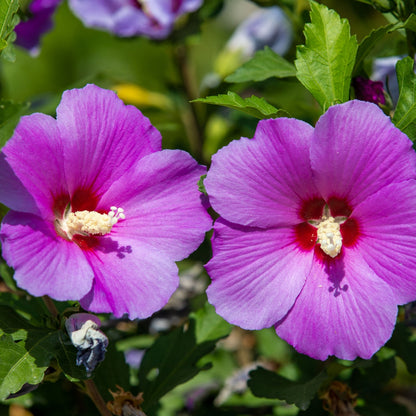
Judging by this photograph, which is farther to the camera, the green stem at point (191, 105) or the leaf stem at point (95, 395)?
the green stem at point (191, 105)

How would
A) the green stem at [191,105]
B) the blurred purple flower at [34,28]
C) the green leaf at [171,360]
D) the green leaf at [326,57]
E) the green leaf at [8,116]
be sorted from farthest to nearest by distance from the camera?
the green stem at [191,105]
the blurred purple flower at [34,28]
the green leaf at [171,360]
the green leaf at [326,57]
the green leaf at [8,116]

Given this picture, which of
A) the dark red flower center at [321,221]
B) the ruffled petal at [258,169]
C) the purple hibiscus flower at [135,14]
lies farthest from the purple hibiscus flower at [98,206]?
the purple hibiscus flower at [135,14]

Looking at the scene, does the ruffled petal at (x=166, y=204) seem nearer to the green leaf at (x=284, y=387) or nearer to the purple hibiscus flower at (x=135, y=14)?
the green leaf at (x=284, y=387)

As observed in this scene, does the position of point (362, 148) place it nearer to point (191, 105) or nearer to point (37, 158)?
point (37, 158)

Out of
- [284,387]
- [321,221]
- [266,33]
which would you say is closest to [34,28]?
[266,33]

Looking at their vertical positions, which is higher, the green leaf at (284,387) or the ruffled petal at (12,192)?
the ruffled petal at (12,192)

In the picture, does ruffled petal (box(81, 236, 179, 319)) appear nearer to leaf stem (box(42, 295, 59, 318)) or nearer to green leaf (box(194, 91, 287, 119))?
leaf stem (box(42, 295, 59, 318))
